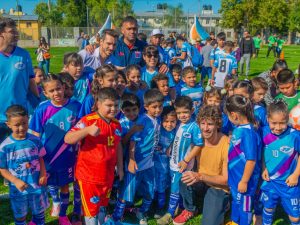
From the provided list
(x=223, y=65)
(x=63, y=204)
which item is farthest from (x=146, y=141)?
(x=223, y=65)

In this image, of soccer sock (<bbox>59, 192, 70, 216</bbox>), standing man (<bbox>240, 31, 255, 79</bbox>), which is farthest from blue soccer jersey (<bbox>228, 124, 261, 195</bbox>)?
standing man (<bbox>240, 31, 255, 79</bbox>)

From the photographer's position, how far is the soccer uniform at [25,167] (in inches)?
144

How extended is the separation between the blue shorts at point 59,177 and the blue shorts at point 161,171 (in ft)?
3.46

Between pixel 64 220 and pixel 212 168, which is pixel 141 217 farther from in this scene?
pixel 212 168

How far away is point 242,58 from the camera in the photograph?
16891 millimetres

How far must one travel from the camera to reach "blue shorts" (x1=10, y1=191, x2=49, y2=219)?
3.78 m

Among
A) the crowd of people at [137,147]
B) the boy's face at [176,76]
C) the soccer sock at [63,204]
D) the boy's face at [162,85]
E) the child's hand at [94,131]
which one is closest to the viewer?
the child's hand at [94,131]

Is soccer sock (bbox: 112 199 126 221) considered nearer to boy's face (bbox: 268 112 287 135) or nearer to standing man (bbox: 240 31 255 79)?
boy's face (bbox: 268 112 287 135)

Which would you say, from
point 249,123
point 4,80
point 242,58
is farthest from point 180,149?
point 242,58

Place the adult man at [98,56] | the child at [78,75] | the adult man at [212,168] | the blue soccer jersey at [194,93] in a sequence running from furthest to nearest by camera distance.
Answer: the blue soccer jersey at [194,93]
the adult man at [98,56]
the child at [78,75]
the adult man at [212,168]

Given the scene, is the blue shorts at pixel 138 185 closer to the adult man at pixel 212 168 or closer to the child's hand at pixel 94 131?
the adult man at pixel 212 168

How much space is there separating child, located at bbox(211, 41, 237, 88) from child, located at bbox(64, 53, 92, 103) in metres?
5.59

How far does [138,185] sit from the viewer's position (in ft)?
14.8

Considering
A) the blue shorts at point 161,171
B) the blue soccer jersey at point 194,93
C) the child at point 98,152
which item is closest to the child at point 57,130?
the child at point 98,152
